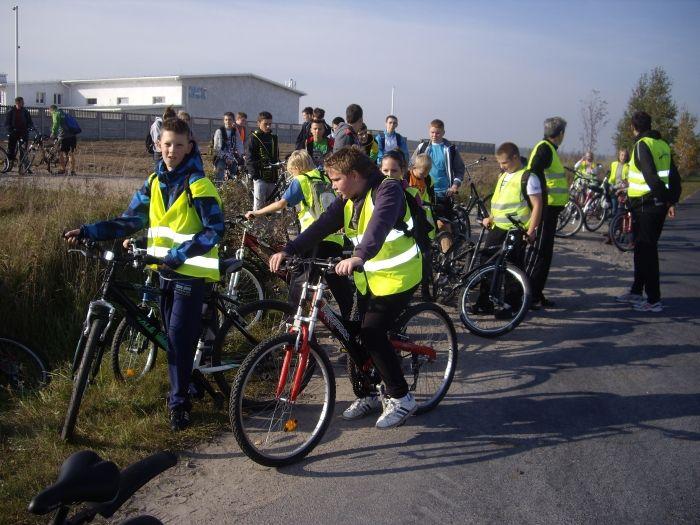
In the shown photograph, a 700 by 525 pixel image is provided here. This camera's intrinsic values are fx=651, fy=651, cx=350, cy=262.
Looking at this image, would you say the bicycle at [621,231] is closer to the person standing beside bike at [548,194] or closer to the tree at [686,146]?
the person standing beside bike at [548,194]

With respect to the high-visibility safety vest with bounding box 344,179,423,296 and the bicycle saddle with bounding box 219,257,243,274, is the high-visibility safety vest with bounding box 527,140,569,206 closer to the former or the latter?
the high-visibility safety vest with bounding box 344,179,423,296

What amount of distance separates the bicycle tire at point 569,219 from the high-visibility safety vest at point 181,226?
11687 mm

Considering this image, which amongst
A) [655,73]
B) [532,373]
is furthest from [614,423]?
[655,73]

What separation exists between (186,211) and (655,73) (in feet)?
141

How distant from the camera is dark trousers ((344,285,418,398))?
14.8 ft

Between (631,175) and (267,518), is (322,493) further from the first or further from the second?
(631,175)

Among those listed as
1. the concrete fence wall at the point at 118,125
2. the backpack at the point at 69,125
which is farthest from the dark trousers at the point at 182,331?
the concrete fence wall at the point at 118,125

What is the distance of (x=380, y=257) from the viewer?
15.1 ft

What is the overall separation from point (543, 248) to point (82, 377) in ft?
18.6

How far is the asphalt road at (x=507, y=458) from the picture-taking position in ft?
12.1

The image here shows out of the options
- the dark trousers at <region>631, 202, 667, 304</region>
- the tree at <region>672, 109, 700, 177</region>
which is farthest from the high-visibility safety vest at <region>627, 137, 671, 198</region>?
the tree at <region>672, 109, 700, 177</region>

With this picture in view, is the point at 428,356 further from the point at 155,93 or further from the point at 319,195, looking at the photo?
the point at 155,93

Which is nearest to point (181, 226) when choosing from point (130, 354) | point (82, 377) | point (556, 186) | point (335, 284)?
point (82, 377)

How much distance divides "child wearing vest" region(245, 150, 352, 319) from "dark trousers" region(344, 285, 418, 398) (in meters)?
1.13
